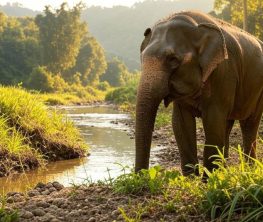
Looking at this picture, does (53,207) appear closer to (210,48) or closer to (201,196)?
(201,196)

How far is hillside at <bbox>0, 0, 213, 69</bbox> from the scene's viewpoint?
164375 mm

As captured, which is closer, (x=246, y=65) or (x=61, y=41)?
(x=246, y=65)

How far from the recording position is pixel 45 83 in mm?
49594

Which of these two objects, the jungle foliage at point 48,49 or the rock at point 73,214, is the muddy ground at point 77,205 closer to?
the rock at point 73,214

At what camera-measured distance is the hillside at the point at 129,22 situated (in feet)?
539

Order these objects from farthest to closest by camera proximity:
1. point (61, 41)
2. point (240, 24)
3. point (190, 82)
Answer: point (61, 41), point (240, 24), point (190, 82)

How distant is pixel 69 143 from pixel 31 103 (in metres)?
1.16

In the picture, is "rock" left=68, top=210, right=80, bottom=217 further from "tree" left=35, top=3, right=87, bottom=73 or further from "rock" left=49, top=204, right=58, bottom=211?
"tree" left=35, top=3, right=87, bottom=73

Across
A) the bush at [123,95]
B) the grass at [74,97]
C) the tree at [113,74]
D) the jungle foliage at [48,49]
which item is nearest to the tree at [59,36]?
the jungle foliage at [48,49]

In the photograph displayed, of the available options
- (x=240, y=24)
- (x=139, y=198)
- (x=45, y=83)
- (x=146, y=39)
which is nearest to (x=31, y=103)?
(x=146, y=39)

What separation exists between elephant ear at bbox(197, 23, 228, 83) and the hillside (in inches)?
5932

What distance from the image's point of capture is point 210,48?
18.0ft

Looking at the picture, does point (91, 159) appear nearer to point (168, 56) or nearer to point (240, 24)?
point (168, 56)

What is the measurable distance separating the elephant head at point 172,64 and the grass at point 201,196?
1.08 feet
